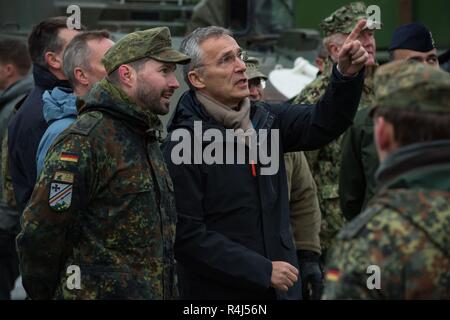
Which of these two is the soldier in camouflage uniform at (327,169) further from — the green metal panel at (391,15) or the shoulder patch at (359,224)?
the green metal panel at (391,15)

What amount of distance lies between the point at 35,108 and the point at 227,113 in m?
1.22

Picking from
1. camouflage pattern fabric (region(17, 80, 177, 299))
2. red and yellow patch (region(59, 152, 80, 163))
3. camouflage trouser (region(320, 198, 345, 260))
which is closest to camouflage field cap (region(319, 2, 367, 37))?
camouflage trouser (region(320, 198, 345, 260))

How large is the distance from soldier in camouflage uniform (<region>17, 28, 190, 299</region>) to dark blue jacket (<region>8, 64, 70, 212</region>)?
3.86 feet

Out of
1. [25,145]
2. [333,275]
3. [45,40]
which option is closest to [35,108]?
[25,145]

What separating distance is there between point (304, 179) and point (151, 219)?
1.95m

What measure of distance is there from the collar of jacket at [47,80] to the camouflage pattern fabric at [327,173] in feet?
5.02

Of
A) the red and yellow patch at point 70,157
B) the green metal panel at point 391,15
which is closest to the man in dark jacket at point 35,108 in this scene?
the red and yellow patch at point 70,157

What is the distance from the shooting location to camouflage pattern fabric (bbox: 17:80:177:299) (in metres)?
5.23

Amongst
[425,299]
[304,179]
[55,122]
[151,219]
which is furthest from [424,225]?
[304,179]

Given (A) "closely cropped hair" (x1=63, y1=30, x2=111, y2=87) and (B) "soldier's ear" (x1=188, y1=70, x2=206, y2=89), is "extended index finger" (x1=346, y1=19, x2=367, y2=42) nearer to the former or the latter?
(B) "soldier's ear" (x1=188, y1=70, x2=206, y2=89)

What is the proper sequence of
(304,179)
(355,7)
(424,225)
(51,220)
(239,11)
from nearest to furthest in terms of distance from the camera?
(424,225)
(51,220)
(304,179)
(355,7)
(239,11)

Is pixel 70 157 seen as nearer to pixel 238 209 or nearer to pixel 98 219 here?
pixel 98 219

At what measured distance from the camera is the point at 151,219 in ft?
17.5
